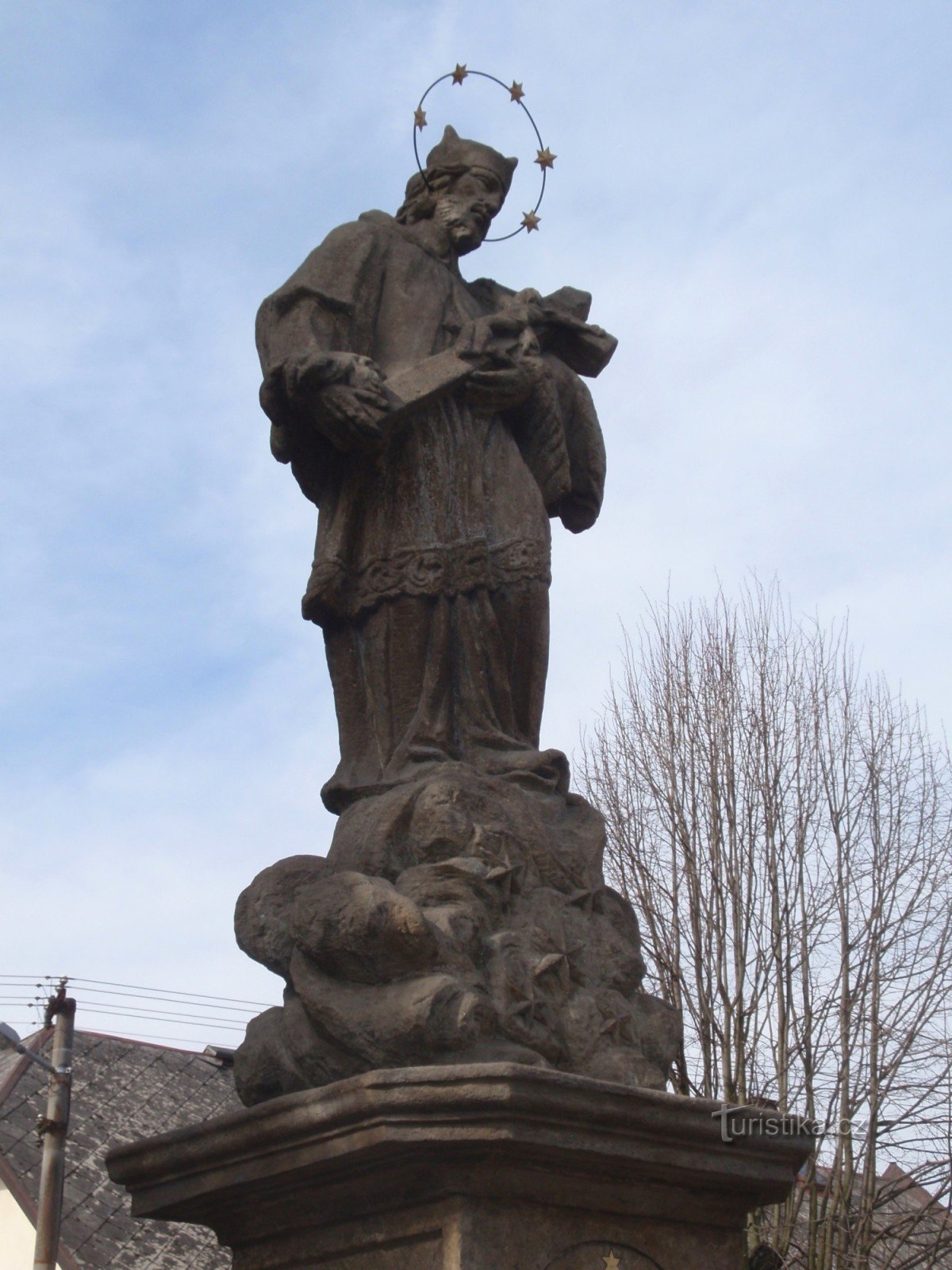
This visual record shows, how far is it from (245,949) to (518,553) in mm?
1294

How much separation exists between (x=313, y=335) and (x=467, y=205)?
2.67ft

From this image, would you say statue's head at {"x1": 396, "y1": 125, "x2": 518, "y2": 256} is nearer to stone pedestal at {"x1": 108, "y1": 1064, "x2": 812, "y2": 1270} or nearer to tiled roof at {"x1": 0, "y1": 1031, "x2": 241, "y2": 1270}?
stone pedestal at {"x1": 108, "y1": 1064, "x2": 812, "y2": 1270}

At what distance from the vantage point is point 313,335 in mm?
4766

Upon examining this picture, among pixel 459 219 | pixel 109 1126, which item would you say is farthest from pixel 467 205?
pixel 109 1126

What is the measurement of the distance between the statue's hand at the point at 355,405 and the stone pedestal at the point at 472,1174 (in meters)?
1.78

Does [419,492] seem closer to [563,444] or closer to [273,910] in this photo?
[563,444]

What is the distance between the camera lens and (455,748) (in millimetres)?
4570

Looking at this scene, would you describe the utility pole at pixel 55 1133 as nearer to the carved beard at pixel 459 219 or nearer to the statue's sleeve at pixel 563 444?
the statue's sleeve at pixel 563 444

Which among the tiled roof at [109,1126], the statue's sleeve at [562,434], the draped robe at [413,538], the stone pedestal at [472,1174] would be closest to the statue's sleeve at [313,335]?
the draped robe at [413,538]

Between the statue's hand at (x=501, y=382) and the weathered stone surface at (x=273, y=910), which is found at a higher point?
the statue's hand at (x=501, y=382)

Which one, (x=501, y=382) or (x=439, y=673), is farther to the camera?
(x=501, y=382)

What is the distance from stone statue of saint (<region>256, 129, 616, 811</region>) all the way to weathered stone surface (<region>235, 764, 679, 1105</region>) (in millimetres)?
214

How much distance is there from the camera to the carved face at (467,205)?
525cm

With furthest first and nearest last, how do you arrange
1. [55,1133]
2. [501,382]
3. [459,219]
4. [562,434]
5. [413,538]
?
Result: [55,1133], [459,219], [562,434], [501,382], [413,538]
